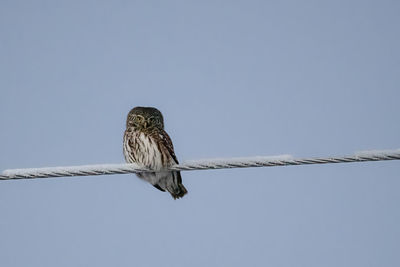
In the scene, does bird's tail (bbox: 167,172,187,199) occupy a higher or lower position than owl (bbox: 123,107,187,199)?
lower

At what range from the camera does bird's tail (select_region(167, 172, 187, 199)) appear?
10.3 meters

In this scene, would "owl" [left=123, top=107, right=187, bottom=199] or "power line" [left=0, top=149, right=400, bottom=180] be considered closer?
"power line" [left=0, top=149, right=400, bottom=180]

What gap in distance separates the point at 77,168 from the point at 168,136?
10.4ft

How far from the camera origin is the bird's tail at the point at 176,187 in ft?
33.9

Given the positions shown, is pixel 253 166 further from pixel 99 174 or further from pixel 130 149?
pixel 130 149

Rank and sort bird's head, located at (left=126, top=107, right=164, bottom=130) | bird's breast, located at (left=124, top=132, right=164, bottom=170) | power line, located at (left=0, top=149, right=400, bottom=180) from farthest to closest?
1. bird's head, located at (left=126, top=107, right=164, bottom=130)
2. bird's breast, located at (left=124, top=132, right=164, bottom=170)
3. power line, located at (left=0, top=149, right=400, bottom=180)

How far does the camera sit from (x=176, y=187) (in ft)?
34.1

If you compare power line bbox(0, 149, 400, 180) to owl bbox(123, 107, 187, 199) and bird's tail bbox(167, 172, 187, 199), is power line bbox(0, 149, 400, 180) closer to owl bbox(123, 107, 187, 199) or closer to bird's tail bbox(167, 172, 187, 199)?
owl bbox(123, 107, 187, 199)

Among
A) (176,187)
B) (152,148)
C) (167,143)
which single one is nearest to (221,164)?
(152,148)

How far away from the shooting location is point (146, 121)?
10289mm

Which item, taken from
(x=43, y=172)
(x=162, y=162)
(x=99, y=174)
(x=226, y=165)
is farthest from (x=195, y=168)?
(x=162, y=162)

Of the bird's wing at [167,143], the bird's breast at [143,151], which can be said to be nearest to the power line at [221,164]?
the bird's breast at [143,151]

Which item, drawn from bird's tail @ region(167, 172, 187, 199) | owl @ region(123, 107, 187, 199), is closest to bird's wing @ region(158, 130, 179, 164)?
owl @ region(123, 107, 187, 199)

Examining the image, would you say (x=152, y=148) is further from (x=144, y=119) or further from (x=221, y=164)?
(x=221, y=164)
